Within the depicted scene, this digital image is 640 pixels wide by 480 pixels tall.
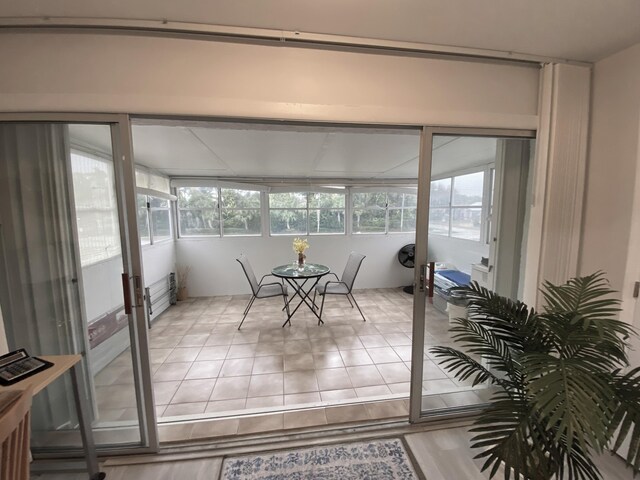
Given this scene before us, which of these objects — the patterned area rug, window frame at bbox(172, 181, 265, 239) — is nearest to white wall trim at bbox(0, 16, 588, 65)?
the patterned area rug

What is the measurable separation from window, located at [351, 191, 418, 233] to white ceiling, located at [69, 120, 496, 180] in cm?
87

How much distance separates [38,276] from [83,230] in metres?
0.35

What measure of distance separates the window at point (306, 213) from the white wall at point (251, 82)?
141 inches

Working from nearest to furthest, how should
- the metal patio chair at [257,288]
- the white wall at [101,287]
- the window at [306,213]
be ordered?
the white wall at [101,287]
the metal patio chair at [257,288]
the window at [306,213]

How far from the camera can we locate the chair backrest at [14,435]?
84cm

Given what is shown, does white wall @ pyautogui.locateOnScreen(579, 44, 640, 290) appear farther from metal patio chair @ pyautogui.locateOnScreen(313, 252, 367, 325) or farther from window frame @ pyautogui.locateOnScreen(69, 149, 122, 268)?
window frame @ pyautogui.locateOnScreen(69, 149, 122, 268)

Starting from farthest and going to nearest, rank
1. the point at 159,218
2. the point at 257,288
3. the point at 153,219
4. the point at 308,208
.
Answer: the point at 308,208, the point at 159,218, the point at 153,219, the point at 257,288

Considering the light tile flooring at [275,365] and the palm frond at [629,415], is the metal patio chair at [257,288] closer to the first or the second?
the light tile flooring at [275,365]

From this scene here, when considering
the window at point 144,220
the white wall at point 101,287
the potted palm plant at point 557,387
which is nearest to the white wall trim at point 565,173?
the potted palm plant at point 557,387

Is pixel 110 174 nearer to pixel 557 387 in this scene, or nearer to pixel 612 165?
pixel 557 387

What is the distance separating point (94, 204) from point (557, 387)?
2.49 m

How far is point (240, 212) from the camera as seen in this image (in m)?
4.90

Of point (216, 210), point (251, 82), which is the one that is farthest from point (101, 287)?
point (216, 210)

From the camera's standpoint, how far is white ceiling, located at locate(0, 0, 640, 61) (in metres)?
1.13
